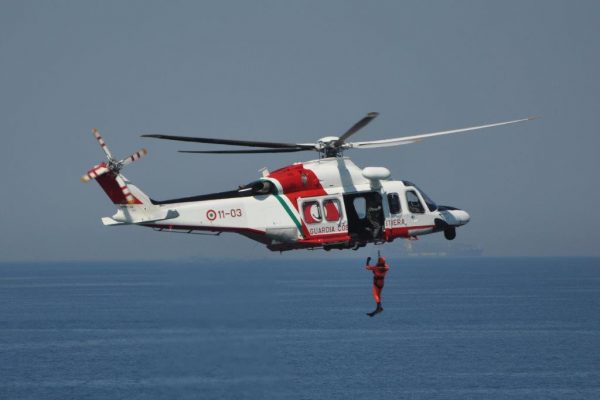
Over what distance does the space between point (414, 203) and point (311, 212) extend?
15.1 feet

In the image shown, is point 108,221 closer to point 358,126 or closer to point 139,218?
point 139,218

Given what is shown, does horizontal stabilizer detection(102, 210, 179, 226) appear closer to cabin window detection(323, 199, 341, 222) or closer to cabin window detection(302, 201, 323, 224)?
cabin window detection(302, 201, 323, 224)

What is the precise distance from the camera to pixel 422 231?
3544 cm

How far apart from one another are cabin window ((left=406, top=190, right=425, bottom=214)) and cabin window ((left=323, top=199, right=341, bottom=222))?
10.8ft

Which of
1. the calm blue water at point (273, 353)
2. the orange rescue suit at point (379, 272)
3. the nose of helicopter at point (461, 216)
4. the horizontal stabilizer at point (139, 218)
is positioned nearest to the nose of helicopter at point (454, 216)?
the nose of helicopter at point (461, 216)

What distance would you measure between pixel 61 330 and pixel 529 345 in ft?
227

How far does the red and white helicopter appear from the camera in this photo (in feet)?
105

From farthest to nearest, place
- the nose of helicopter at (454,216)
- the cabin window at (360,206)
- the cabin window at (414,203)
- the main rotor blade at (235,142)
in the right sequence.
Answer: the nose of helicopter at (454,216) → the cabin window at (414,203) → the cabin window at (360,206) → the main rotor blade at (235,142)

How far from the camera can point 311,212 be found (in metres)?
33.0

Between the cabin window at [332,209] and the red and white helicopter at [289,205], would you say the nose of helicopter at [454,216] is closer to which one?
the red and white helicopter at [289,205]

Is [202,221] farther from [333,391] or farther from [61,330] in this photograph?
[61,330]

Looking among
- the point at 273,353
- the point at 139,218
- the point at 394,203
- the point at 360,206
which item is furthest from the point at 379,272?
the point at 273,353

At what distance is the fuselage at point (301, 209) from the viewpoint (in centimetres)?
3256

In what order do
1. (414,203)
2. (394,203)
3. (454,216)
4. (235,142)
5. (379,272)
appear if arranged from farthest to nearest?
(454,216) < (414,203) < (394,203) < (379,272) < (235,142)
